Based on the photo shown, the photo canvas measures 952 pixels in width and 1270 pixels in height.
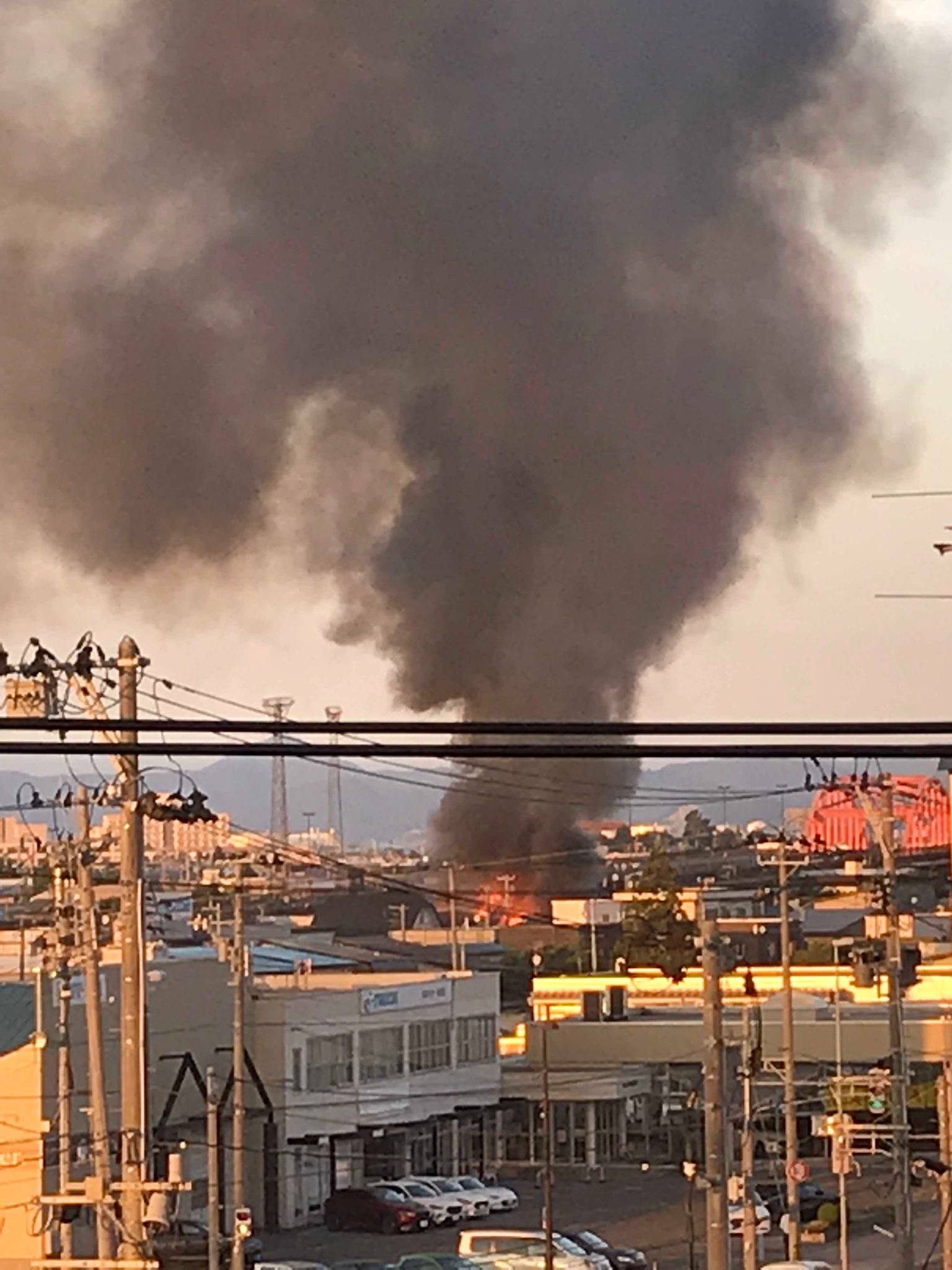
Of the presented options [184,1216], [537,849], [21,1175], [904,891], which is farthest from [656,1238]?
[537,849]

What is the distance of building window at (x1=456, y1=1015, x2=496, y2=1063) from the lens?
2528cm

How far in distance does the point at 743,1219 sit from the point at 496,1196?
7.15 meters

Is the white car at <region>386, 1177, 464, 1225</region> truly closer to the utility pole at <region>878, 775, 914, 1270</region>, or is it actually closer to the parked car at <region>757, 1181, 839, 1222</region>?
the parked car at <region>757, 1181, 839, 1222</region>

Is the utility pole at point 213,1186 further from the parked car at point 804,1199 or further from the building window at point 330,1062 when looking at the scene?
the building window at point 330,1062

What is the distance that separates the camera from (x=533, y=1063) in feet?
83.1

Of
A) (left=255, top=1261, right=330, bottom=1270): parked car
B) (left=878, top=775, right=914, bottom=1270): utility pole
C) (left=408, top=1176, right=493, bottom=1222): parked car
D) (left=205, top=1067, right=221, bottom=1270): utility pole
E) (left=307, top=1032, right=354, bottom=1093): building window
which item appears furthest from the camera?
(left=307, top=1032, right=354, bottom=1093): building window

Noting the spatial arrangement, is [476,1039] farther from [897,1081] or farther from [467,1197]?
[897,1081]

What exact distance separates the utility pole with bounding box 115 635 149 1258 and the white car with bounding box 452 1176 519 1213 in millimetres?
10123

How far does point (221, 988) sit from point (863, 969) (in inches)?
302

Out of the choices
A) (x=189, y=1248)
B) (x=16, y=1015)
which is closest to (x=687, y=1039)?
(x=16, y=1015)

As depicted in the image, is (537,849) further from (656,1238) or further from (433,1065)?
(656,1238)

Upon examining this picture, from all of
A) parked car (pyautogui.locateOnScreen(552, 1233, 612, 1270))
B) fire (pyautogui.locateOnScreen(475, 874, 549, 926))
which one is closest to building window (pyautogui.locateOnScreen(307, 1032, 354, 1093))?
parked car (pyautogui.locateOnScreen(552, 1233, 612, 1270))

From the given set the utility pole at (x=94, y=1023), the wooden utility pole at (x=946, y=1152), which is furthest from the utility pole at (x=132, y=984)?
the wooden utility pole at (x=946, y=1152)

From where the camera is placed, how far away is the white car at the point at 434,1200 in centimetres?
2023
